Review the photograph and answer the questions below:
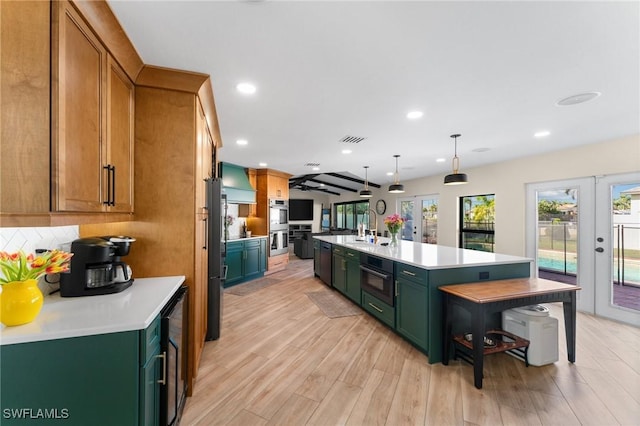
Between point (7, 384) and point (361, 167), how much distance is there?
5.52m

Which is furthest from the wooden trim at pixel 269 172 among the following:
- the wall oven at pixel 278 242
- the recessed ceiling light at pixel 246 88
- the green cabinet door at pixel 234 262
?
the recessed ceiling light at pixel 246 88

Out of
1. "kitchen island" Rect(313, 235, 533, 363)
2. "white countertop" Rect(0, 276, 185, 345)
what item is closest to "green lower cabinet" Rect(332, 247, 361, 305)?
"kitchen island" Rect(313, 235, 533, 363)

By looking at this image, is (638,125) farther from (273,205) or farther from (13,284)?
(273,205)

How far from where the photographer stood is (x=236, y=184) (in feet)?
17.8

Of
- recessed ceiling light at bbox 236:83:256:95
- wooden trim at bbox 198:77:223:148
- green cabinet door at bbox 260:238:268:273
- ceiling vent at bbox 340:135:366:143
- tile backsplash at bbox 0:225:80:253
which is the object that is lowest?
green cabinet door at bbox 260:238:268:273

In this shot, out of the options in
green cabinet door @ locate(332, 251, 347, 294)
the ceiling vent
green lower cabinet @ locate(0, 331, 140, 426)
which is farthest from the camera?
green cabinet door @ locate(332, 251, 347, 294)

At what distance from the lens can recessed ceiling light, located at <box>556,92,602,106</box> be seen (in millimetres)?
2262

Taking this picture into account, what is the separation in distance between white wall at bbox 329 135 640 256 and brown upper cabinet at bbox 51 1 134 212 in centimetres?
499

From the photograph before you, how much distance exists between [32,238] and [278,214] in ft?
17.0

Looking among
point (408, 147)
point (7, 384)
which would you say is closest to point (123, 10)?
point (7, 384)

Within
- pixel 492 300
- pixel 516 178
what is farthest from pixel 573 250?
pixel 492 300

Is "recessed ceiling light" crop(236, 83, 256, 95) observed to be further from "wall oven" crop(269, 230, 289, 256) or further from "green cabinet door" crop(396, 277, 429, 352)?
"wall oven" crop(269, 230, 289, 256)

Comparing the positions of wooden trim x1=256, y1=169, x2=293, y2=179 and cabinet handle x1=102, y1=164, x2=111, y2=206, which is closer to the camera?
cabinet handle x1=102, y1=164, x2=111, y2=206

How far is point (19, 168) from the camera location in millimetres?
1102
